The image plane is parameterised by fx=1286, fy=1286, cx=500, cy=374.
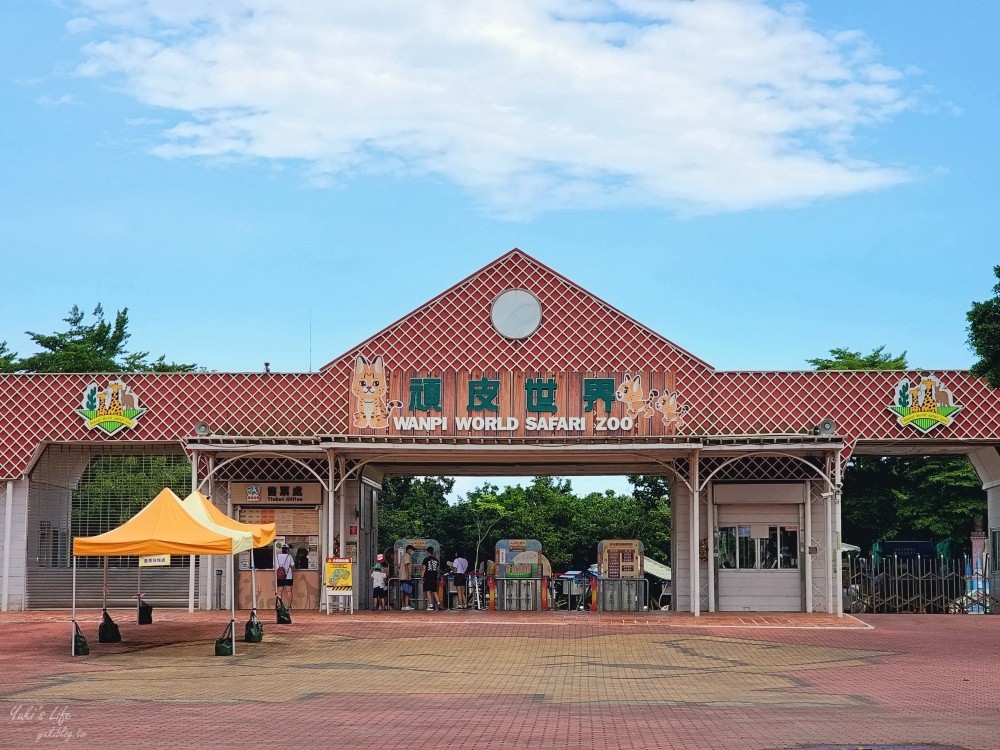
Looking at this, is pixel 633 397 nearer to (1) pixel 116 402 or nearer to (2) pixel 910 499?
(1) pixel 116 402

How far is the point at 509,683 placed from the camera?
51.9 ft

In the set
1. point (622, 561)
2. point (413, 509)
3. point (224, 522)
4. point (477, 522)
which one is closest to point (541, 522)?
point (477, 522)

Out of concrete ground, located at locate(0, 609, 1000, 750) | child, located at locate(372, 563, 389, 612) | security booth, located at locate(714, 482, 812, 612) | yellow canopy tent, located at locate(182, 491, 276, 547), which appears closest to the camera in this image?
concrete ground, located at locate(0, 609, 1000, 750)

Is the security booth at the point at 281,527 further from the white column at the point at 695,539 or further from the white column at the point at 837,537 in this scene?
the white column at the point at 837,537

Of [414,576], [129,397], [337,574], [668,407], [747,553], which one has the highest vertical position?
[129,397]

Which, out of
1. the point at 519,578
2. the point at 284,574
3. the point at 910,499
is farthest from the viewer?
the point at 910,499

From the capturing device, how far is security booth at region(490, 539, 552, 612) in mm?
27953

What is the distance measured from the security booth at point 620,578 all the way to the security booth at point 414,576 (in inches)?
162

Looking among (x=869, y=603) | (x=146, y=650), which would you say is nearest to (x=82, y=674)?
(x=146, y=650)

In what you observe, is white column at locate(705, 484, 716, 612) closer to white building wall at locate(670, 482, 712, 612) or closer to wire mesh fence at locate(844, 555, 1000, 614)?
white building wall at locate(670, 482, 712, 612)

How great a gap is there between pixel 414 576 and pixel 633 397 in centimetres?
726

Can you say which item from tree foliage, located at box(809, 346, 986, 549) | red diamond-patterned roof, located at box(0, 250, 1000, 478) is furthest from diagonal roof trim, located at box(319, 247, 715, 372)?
tree foliage, located at box(809, 346, 986, 549)

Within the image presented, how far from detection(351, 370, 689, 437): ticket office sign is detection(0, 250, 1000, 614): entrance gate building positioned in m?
0.03

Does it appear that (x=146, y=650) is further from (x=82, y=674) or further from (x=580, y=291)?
(x=580, y=291)
